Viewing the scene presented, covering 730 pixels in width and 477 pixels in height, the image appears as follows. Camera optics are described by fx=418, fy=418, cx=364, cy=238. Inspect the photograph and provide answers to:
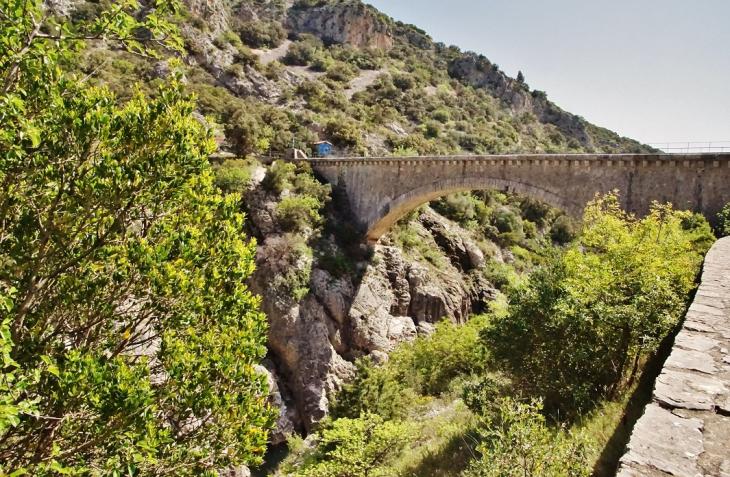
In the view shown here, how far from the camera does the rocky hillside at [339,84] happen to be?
37.6 metres

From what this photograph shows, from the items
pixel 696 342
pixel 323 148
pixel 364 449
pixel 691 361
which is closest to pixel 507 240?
pixel 323 148

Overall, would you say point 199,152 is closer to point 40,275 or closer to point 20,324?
point 40,275

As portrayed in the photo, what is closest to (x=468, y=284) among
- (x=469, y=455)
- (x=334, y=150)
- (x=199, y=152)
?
(x=334, y=150)

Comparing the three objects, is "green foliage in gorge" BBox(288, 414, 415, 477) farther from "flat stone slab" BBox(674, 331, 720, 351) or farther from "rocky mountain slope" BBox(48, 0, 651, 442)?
"rocky mountain slope" BBox(48, 0, 651, 442)

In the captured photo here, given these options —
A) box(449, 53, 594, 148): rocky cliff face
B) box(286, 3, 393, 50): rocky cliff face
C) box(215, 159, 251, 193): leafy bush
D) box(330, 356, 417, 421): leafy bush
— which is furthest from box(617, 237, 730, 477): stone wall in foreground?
box(449, 53, 594, 148): rocky cliff face

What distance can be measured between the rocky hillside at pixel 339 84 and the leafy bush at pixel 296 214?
8084 mm

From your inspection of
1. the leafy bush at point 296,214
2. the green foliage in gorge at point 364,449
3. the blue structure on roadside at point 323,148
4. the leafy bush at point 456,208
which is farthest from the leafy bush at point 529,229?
the green foliage in gorge at point 364,449

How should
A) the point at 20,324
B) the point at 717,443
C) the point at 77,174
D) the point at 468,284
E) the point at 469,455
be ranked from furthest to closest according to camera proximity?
the point at 468,284 < the point at 469,455 < the point at 77,174 < the point at 20,324 < the point at 717,443

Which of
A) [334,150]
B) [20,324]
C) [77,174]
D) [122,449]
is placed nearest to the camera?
[122,449]

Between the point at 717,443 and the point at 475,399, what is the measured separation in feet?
26.6

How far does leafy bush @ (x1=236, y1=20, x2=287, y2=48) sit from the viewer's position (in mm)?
59188

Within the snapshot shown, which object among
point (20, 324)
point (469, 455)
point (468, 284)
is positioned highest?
point (20, 324)

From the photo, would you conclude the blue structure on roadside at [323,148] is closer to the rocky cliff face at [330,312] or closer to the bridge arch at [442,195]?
the rocky cliff face at [330,312]

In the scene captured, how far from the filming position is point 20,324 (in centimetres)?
438
